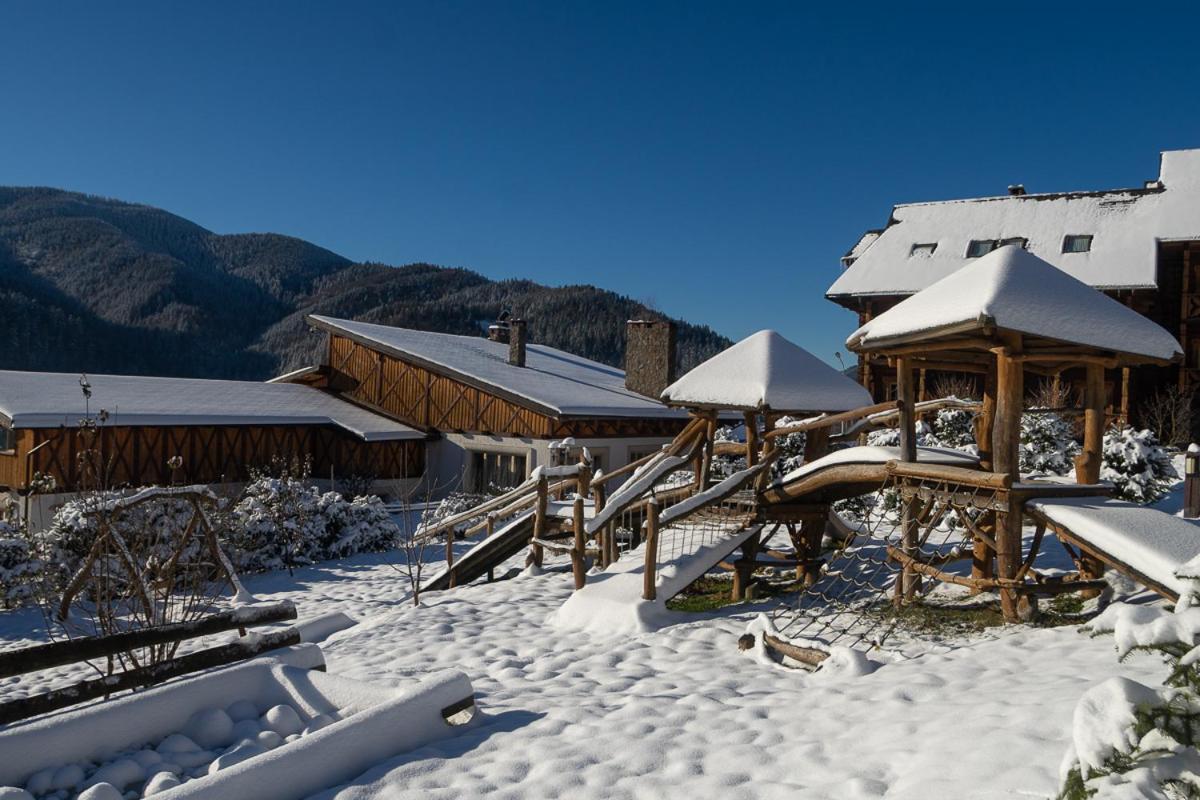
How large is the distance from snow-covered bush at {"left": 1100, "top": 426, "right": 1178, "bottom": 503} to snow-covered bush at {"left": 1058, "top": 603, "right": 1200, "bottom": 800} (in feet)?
39.2

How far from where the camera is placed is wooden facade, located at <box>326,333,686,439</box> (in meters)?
21.4

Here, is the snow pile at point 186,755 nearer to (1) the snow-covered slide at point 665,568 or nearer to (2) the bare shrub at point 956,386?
(1) the snow-covered slide at point 665,568

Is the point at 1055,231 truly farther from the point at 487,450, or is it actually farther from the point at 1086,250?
the point at 487,450

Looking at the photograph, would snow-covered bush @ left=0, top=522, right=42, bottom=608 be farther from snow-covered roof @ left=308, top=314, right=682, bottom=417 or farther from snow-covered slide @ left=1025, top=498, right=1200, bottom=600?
snow-covered slide @ left=1025, top=498, right=1200, bottom=600

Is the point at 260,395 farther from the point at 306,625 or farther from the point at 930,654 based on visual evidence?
the point at 930,654

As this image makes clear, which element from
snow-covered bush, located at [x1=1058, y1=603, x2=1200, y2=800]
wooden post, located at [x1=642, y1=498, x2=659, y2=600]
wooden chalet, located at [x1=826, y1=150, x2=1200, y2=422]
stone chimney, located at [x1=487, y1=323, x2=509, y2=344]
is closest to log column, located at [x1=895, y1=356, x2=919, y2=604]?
wooden post, located at [x1=642, y1=498, x2=659, y2=600]

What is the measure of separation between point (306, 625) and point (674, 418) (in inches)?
639

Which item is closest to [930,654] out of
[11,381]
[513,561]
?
[513,561]

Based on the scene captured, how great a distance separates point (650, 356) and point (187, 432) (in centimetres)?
1307

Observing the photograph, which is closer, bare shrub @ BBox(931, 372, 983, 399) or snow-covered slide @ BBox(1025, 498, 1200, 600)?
snow-covered slide @ BBox(1025, 498, 1200, 600)

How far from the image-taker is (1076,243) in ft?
78.6

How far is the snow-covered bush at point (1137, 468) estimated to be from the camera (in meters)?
12.7

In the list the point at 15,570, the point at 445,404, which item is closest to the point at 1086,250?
the point at 445,404

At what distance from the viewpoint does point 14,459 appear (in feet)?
56.4
